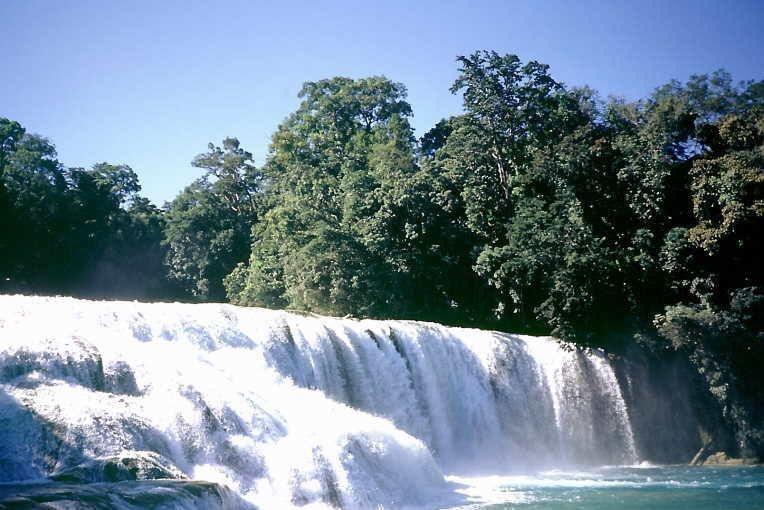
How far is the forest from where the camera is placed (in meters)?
25.2

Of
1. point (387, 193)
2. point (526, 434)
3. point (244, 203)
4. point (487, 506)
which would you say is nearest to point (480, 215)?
point (387, 193)

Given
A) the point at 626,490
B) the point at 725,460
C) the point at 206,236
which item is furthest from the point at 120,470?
the point at 206,236

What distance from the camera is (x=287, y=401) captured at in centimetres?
1482

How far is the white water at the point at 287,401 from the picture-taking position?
11.2 meters

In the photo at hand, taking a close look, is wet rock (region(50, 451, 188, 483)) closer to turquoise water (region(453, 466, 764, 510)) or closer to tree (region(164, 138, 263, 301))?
turquoise water (region(453, 466, 764, 510))

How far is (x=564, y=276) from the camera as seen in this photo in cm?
2575

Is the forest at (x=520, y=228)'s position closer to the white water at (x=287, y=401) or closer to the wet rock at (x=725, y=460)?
the wet rock at (x=725, y=460)

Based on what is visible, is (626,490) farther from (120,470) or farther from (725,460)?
(120,470)

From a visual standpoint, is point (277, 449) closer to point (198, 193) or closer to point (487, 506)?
point (487, 506)

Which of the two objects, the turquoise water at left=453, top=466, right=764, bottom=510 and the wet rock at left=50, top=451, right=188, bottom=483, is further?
the turquoise water at left=453, top=466, right=764, bottom=510

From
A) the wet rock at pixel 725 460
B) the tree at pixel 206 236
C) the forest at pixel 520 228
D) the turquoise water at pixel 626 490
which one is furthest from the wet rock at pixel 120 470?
the tree at pixel 206 236

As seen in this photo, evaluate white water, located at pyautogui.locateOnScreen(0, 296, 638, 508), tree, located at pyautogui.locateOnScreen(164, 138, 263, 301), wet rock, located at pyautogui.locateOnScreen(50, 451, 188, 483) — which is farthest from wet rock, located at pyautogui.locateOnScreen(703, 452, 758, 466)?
tree, located at pyautogui.locateOnScreen(164, 138, 263, 301)

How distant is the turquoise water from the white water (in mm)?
1245

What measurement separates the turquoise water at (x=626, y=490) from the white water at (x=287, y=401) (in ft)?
4.08
